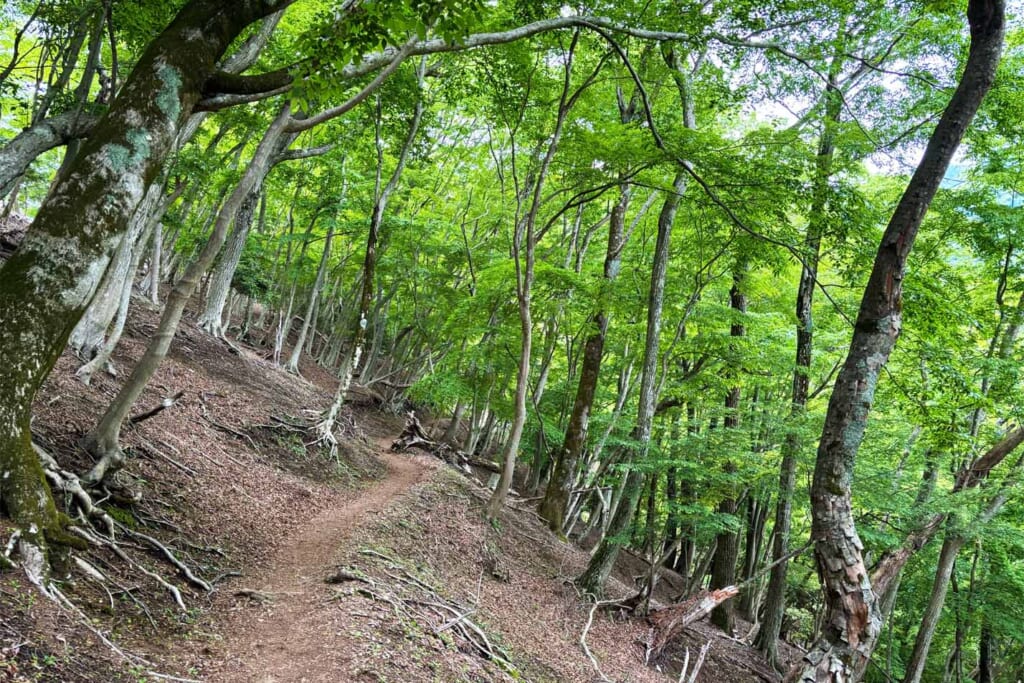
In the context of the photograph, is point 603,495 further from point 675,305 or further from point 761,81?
point 761,81

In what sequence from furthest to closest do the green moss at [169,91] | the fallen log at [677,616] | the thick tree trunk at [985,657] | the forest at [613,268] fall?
the thick tree trunk at [985,657] < the fallen log at [677,616] < the forest at [613,268] < the green moss at [169,91]

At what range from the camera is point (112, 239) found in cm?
349

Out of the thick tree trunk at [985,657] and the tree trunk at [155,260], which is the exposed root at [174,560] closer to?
the tree trunk at [155,260]

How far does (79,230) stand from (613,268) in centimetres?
1065

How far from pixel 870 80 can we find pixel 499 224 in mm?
9579

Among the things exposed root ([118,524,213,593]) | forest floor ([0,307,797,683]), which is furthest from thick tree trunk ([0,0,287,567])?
exposed root ([118,524,213,593])

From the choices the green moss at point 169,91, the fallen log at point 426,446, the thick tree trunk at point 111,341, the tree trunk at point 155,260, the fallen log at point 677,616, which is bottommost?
the fallen log at point 677,616

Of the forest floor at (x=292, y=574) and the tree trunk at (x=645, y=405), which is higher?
the tree trunk at (x=645, y=405)

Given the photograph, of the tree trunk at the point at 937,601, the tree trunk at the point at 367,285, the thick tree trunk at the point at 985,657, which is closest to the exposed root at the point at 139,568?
the tree trunk at the point at 367,285

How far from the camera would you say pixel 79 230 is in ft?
11.0

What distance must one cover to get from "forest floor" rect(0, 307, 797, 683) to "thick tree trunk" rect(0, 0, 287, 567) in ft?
2.52

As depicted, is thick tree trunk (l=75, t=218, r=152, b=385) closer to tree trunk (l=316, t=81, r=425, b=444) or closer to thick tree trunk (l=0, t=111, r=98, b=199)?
thick tree trunk (l=0, t=111, r=98, b=199)

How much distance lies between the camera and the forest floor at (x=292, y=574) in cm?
425

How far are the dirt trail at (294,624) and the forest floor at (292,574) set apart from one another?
20 millimetres
